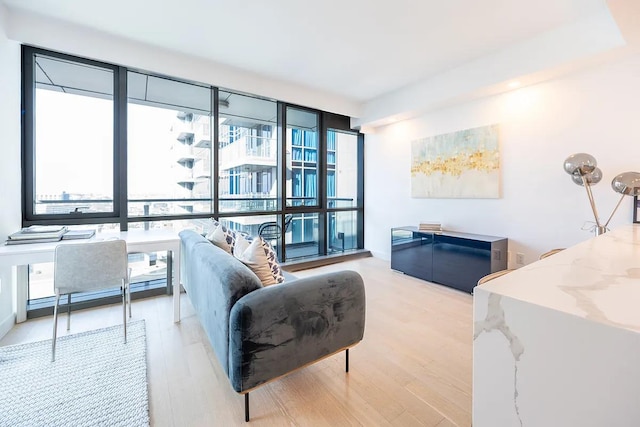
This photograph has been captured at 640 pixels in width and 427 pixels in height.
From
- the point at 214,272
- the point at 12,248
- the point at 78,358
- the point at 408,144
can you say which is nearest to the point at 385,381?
the point at 214,272

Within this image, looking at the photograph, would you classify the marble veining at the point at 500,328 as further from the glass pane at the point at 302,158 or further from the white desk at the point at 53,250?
the glass pane at the point at 302,158

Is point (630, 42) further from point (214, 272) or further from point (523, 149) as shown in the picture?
point (214, 272)

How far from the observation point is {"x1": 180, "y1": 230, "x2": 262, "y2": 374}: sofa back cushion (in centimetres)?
148

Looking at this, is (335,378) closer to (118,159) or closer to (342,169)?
(118,159)

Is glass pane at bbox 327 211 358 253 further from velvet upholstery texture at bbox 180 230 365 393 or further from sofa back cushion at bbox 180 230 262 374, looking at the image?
velvet upholstery texture at bbox 180 230 365 393

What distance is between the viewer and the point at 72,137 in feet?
9.27

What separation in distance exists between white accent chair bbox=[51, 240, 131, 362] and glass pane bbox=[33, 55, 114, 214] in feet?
3.63

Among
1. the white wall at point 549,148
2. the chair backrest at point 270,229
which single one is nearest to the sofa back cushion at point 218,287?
Answer: the chair backrest at point 270,229

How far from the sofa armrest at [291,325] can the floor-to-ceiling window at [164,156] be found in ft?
7.70

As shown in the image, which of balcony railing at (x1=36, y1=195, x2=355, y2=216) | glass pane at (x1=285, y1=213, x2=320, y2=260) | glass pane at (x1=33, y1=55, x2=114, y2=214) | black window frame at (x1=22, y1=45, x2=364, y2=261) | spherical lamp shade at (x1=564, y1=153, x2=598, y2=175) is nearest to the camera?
spherical lamp shade at (x1=564, y1=153, x2=598, y2=175)

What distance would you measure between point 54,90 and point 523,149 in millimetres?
4951

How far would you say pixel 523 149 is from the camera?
319 cm

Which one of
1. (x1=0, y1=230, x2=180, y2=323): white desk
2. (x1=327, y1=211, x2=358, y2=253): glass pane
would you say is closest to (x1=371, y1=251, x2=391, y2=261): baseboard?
(x1=327, y1=211, x2=358, y2=253): glass pane

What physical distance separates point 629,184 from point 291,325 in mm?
2898
